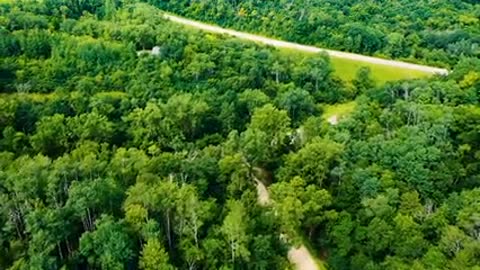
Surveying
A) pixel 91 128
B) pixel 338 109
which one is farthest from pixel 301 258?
pixel 338 109

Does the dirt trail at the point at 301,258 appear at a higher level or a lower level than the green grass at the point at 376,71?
lower

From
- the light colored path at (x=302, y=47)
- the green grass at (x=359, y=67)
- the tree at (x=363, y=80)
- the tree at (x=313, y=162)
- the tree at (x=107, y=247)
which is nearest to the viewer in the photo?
the tree at (x=107, y=247)

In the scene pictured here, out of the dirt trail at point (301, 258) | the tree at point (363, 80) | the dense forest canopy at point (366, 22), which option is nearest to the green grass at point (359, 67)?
the tree at point (363, 80)

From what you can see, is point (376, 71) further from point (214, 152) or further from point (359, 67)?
point (214, 152)

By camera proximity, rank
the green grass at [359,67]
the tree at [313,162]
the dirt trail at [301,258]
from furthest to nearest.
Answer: the green grass at [359,67]
the tree at [313,162]
the dirt trail at [301,258]

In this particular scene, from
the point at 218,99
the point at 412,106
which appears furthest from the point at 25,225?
the point at 412,106

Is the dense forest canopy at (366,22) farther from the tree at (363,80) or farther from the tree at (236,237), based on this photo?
the tree at (236,237)
